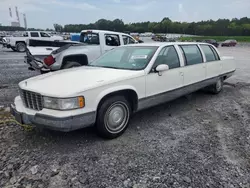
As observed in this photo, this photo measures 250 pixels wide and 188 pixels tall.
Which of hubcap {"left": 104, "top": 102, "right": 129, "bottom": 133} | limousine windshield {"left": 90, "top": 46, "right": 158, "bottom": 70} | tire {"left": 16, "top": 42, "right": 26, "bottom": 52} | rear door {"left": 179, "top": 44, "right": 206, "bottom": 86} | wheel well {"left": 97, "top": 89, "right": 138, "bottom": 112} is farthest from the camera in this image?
tire {"left": 16, "top": 42, "right": 26, "bottom": 52}

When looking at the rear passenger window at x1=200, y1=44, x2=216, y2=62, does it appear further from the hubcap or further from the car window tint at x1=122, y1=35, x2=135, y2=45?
the car window tint at x1=122, y1=35, x2=135, y2=45

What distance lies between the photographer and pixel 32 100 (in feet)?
10.7

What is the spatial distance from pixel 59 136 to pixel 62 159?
72 centimetres

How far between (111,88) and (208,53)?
3587 millimetres

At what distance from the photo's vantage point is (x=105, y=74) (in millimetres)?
3689

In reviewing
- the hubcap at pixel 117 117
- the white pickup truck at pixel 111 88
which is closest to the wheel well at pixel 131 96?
the white pickup truck at pixel 111 88

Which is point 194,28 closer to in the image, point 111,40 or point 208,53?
point 111,40

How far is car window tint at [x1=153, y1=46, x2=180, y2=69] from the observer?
4228 millimetres

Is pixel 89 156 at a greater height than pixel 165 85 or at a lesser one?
lesser

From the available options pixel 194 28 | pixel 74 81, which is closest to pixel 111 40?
pixel 74 81

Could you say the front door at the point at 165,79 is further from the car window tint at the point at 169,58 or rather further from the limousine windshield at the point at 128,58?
the limousine windshield at the point at 128,58

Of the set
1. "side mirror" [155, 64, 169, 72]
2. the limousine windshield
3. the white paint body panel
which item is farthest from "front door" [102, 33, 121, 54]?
"side mirror" [155, 64, 169, 72]

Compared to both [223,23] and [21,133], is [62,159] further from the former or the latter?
[223,23]

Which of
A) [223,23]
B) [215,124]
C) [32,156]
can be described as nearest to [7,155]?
[32,156]
